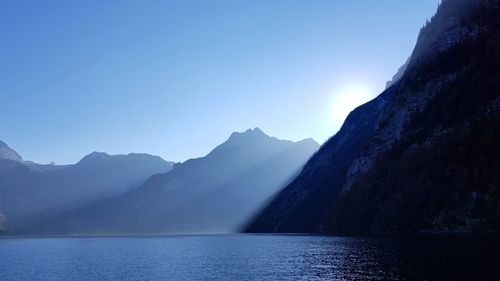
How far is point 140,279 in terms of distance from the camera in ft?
297

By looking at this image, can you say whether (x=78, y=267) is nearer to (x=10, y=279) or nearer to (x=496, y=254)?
(x=10, y=279)

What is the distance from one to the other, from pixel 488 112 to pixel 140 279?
15657 centimetres

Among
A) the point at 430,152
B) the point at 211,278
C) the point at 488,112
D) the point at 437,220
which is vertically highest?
the point at 488,112

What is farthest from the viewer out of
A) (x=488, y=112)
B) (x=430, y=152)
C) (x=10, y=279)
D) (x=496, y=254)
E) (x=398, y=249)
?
(x=430, y=152)

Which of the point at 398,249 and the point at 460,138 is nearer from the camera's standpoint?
the point at 398,249

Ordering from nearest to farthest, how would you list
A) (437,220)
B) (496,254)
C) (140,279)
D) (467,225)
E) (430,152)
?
(496,254), (140,279), (467,225), (437,220), (430,152)

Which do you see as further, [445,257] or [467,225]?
[467,225]

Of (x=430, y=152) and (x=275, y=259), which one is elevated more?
(x=430, y=152)

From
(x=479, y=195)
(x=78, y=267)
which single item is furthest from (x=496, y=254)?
(x=78, y=267)

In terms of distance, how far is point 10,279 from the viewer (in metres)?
97.9

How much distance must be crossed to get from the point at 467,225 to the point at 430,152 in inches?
1953

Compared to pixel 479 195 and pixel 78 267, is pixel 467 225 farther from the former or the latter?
pixel 78 267

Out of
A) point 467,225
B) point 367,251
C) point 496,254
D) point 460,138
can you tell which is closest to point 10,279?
point 367,251

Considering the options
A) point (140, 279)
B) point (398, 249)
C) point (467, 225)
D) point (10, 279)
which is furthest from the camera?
point (467, 225)
